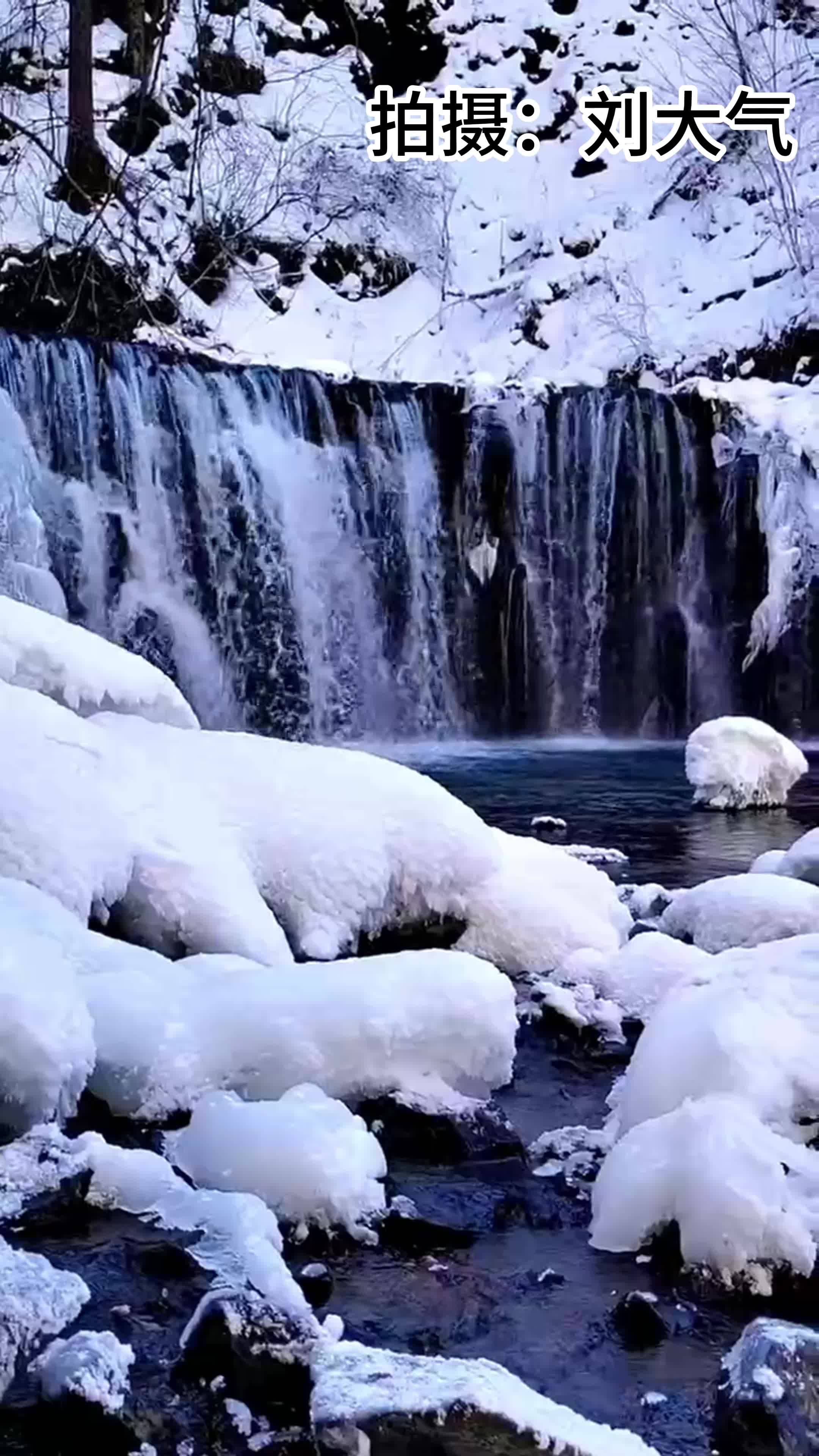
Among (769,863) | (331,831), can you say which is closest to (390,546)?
(769,863)

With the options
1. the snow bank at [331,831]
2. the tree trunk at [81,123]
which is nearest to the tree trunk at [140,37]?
the tree trunk at [81,123]

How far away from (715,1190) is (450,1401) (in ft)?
2.30

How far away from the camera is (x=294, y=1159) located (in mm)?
2441

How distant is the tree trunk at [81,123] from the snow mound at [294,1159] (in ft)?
5.15

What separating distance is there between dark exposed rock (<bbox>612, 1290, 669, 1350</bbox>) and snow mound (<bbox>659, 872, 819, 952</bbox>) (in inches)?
81.3

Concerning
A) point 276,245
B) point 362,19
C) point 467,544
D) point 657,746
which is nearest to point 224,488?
point 467,544

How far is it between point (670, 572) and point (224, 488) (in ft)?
13.3

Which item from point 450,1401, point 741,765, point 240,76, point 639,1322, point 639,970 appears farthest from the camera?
point 240,76

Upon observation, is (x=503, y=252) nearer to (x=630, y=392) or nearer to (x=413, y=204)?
(x=413, y=204)

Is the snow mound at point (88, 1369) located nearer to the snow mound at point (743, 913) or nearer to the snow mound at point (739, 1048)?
the snow mound at point (739, 1048)

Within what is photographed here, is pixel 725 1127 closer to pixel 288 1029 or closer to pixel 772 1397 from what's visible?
pixel 772 1397

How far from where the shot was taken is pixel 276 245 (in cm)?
1758

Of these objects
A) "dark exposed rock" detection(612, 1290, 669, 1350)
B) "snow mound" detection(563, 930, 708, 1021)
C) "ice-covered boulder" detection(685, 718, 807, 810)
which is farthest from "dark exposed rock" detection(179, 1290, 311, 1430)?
"ice-covered boulder" detection(685, 718, 807, 810)

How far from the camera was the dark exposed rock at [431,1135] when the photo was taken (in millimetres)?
2830
